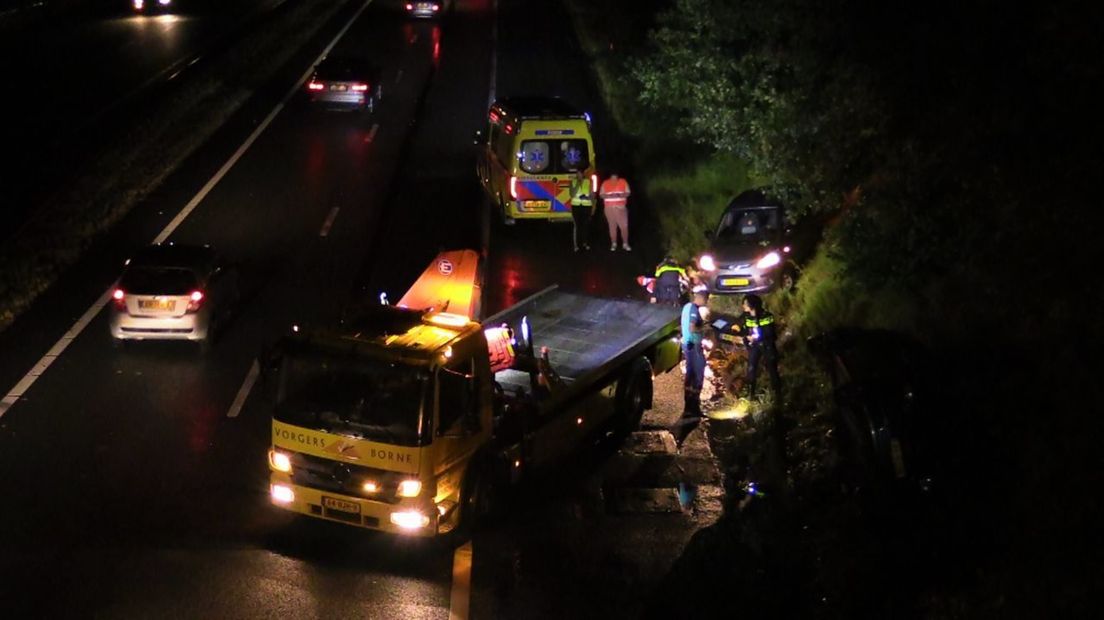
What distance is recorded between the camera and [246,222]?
2525 centimetres

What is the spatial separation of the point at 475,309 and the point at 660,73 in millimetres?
7383

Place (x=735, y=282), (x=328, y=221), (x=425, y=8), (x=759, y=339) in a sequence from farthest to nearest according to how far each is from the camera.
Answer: (x=425, y=8)
(x=328, y=221)
(x=735, y=282)
(x=759, y=339)

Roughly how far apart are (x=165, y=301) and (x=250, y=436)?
12.3ft

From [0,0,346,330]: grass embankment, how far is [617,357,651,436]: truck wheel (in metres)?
9.86

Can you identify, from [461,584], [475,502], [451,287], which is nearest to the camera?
[461,584]

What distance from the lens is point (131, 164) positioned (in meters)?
28.0

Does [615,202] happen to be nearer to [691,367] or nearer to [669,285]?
[669,285]

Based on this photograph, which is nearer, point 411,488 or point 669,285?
point 411,488

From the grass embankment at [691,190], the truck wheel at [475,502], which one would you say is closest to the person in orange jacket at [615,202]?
the grass embankment at [691,190]

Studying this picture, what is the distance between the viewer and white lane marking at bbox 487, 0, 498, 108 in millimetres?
37844

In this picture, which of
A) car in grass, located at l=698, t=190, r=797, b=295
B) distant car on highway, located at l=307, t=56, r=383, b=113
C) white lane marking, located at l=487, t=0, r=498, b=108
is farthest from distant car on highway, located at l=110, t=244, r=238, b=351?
distant car on highway, located at l=307, t=56, r=383, b=113

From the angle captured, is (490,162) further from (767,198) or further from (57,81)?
(57,81)

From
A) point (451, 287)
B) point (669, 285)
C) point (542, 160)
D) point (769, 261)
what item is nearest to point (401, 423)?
point (451, 287)

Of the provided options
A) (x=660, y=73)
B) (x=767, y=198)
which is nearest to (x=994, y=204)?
(x=767, y=198)
